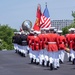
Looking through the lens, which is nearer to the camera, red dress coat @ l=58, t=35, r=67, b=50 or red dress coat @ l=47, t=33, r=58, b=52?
red dress coat @ l=47, t=33, r=58, b=52

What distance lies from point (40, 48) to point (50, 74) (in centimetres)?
449

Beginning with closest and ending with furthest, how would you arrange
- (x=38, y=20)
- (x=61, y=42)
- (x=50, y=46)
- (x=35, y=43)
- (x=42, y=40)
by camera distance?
1. (x=50, y=46)
2. (x=61, y=42)
3. (x=42, y=40)
4. (x=35, y=43)
5. (x=38, y=20)

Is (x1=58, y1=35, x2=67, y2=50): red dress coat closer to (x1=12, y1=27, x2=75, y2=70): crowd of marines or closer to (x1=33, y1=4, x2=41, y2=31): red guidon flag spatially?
(x1=12, y1=27, x2=75, y2=70): crowd of marines

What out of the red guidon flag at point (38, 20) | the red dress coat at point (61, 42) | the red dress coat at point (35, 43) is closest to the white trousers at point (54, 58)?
the red dress coat at point (61, 42)

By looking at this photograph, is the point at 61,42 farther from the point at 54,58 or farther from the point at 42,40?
the point at 54,58

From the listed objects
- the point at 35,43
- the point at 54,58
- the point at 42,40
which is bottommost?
the point at 54,58

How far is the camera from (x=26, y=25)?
116 ft

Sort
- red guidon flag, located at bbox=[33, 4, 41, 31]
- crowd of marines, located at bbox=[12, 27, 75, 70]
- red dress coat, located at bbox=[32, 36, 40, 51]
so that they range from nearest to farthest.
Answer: crowd of marines, located at bbox=[12, 27, 75, 70]
red dress coat, located at bbox=[32, 36, 40, 51]
red guidon flag, located at bbox=[33, 4, 41, 31]

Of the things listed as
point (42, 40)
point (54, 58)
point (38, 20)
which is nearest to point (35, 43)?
point (42, 40)

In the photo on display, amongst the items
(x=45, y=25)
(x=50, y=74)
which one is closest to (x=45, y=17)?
(x=45, y=25)

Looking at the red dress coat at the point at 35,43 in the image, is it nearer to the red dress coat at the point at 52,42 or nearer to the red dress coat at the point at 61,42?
the red dress coat at the point at 61,42

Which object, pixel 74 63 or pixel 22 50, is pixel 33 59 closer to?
pixel 74 63

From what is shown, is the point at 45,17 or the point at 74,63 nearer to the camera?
the point at 74,63

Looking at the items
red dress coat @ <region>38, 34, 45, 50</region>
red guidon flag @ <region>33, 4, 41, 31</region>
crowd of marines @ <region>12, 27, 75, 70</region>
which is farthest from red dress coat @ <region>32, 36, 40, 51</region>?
red guidon flag @ <region>33, 4, 41, 31</region>
